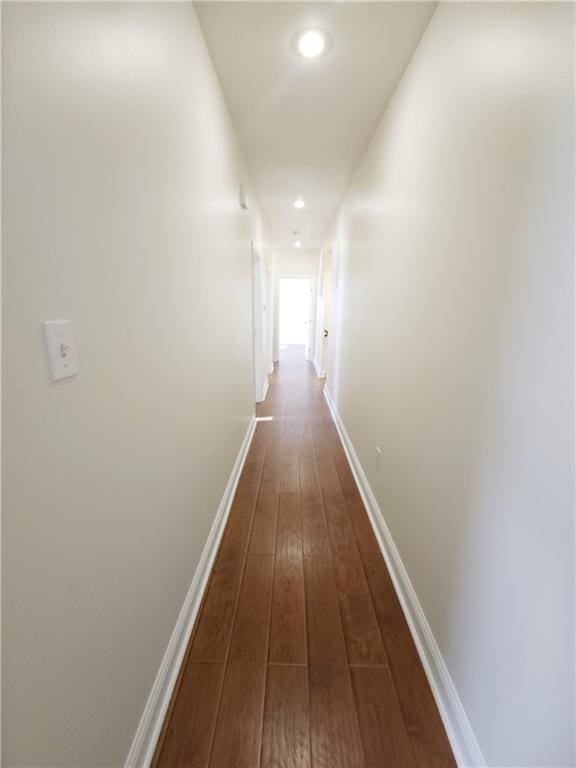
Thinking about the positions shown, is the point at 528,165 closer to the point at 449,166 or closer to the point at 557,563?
the point at 449,166

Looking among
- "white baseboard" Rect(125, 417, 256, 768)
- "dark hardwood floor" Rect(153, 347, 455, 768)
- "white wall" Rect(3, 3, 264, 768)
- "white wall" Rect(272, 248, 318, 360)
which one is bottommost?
"dark hardwood floor" Rect(153, 347, 455, 768)

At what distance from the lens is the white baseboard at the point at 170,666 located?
0.91 m

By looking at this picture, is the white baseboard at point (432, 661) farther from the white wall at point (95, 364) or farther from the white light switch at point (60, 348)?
the white light switch at point (60, 348)

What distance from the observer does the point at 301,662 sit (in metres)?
1.20

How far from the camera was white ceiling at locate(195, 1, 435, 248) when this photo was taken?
4.20 feet

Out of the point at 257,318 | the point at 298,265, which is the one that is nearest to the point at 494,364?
the point at 257,318

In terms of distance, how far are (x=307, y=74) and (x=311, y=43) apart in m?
0.23

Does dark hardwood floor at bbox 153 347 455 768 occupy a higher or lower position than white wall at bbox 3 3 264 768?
lower

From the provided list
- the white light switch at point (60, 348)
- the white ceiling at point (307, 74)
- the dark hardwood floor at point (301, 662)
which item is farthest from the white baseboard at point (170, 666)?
the white ceiling at point (307, 74)

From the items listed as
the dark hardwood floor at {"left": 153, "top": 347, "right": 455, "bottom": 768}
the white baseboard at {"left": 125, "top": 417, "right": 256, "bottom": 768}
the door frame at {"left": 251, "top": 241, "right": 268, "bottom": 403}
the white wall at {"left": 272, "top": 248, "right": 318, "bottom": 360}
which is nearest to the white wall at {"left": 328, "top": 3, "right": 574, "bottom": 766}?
the dark hardwood floor at {"left": 153, "top": 347, "right": 455, "bottom": 768}

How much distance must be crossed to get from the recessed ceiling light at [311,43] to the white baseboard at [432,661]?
2.48m

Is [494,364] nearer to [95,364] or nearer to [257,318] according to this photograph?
[95,364]

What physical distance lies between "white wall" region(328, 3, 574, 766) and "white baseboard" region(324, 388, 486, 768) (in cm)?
5

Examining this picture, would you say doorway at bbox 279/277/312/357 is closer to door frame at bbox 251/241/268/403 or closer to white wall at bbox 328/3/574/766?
door frame at bbox 251/241/268/403
